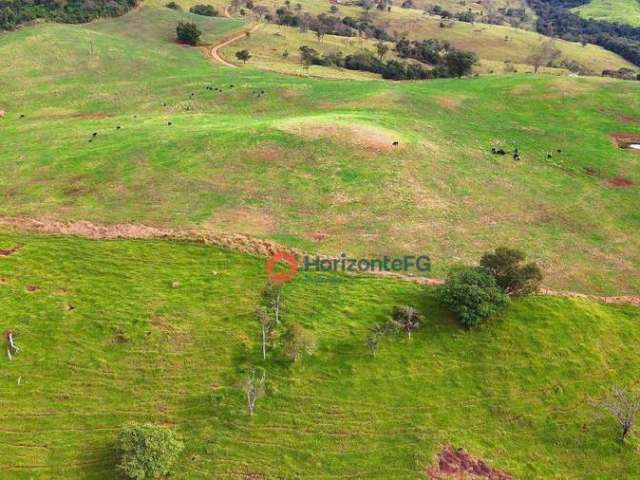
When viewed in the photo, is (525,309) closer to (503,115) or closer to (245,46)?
Answer: (503,115)

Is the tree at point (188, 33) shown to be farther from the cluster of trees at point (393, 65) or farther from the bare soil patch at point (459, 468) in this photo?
the bare soil patch at point (459, 468)

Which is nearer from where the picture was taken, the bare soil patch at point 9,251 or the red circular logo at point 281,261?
the red circular logo at point 281,261

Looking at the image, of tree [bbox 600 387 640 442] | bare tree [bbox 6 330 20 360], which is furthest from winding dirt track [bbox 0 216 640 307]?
bare tree [bbox 6 330 20 360]

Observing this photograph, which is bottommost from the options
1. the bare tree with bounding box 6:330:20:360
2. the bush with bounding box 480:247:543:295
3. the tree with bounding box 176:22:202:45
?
the bare tree with bounding box 6:330:20:360

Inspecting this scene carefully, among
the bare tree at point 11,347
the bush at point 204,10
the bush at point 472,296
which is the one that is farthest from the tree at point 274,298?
the bush at point 204,10

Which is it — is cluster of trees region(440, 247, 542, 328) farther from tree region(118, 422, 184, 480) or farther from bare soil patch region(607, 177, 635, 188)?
bare soil patch region(607, 177, 635, 188)

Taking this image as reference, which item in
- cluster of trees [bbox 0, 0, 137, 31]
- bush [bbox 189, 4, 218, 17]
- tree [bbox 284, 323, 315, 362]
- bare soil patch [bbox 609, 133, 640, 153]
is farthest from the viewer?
bush [bbox 189, 4, 218, 17]

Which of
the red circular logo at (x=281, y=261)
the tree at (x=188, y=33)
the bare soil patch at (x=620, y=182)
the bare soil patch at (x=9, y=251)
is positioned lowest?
the bare soil patch at (x=9, y=251)
